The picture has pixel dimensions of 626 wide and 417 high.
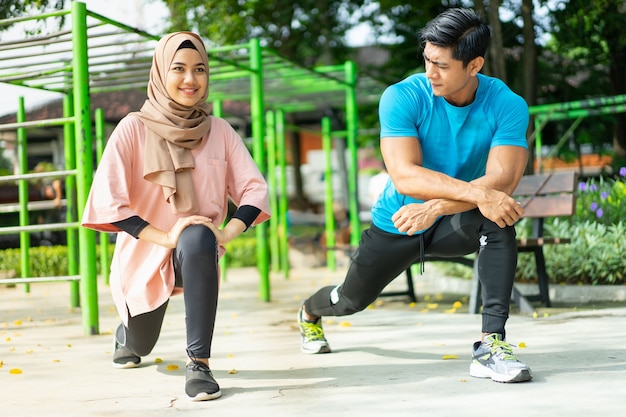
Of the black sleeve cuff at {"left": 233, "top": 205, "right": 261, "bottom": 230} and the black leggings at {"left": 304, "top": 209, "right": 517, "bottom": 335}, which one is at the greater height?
the black sleeve cuff at {"left": 233, "top": 205, "right": 261, "bottom": 230}

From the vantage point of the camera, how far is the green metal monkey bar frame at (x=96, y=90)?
19.1 feet

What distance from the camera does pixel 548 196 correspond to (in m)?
6.80

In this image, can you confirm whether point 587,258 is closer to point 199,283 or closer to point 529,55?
point 529,55

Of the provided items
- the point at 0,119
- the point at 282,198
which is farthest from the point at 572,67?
the point at 0,119

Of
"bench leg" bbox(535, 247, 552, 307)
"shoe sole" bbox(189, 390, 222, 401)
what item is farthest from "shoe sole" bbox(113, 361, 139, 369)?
"bench leg" bbox(535, 247, 552, 307)

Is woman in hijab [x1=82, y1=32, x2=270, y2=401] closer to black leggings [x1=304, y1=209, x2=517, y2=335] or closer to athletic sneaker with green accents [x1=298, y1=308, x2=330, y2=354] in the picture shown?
black leggings [x1=304, y1=209, x2=517, y2=335]

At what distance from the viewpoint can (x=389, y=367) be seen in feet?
13.5

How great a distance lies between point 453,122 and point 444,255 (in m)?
0.62

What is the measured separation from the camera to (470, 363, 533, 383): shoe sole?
3.52 m

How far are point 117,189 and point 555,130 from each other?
12594 mm

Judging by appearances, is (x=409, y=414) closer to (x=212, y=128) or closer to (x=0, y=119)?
(x=212, y=128)

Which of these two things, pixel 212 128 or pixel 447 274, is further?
pixel 447 274

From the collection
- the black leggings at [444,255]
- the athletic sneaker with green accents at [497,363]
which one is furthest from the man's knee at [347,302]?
the athletic sneaker with green accents at [497,363]

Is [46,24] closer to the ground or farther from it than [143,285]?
farther from it
